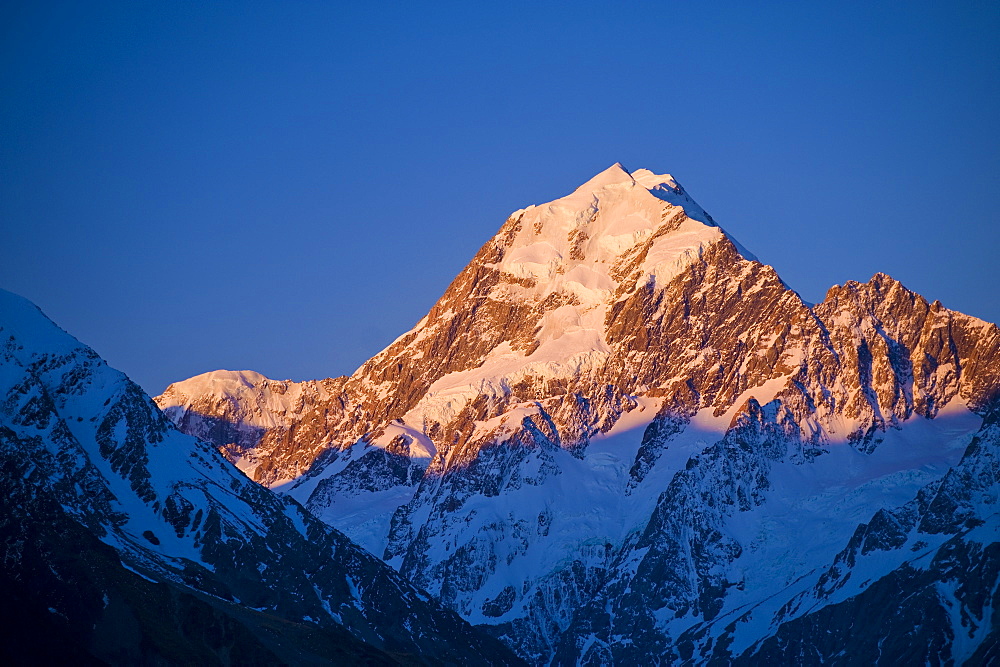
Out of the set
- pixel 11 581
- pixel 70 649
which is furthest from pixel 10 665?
pixel 11 581

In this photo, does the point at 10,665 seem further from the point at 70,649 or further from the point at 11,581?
the point at 11,581

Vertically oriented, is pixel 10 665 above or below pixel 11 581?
below

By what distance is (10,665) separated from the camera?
175 metres

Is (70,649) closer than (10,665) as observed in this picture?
No

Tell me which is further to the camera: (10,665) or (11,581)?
(11,581)

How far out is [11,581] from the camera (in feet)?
656

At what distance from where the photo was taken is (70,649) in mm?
187125

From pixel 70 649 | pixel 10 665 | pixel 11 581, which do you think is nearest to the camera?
pixel 10 665

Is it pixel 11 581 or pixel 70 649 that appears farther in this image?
pixel 11 581

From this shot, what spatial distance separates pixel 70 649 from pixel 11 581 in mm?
16148

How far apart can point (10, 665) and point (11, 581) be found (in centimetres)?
2619

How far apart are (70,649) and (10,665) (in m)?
12.7

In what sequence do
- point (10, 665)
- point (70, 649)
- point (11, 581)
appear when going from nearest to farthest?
1. point (10, 665)
2. point (70, 649)
3. point (11, 581)
